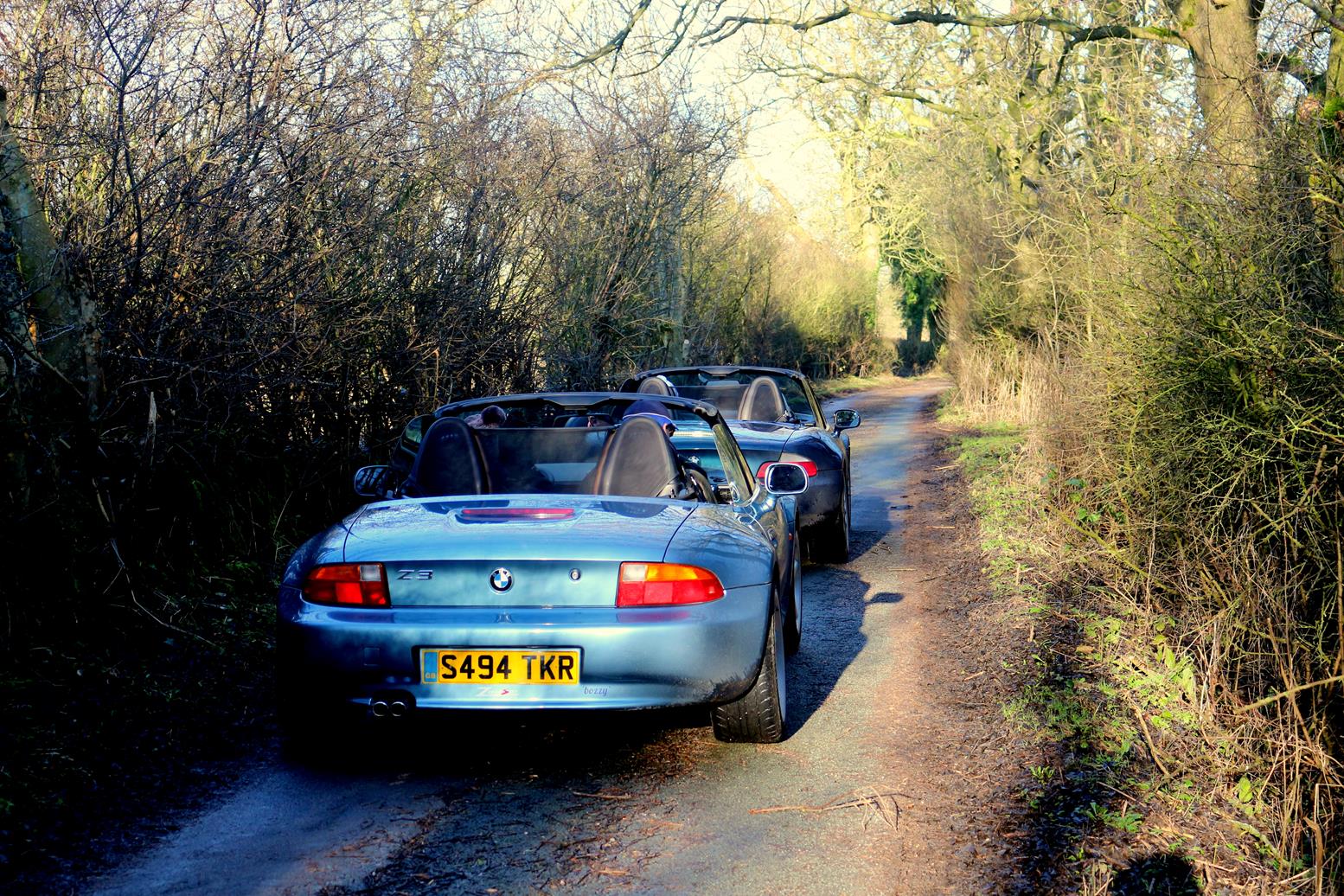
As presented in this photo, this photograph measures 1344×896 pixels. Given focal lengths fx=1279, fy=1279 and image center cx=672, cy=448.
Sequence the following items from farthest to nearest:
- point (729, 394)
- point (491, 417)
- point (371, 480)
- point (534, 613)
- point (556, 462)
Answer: point (729, 394) < point (491, 417) < point (371, 480) < point (556, 462) < point (534, 613)

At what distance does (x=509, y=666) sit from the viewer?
449 cm

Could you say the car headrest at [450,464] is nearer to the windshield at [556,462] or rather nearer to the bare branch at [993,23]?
the windshield at [556,462]

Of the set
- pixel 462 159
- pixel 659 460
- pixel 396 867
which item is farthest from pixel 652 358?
pixel 396 867

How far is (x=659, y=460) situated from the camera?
5590mm

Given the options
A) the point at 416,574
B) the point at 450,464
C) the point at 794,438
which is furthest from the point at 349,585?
the point at 794,438

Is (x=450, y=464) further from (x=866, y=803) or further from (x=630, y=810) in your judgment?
(x=866, y=803)

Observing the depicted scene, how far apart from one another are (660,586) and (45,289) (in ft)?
12.9

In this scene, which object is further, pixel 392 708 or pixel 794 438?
pixel 794 438

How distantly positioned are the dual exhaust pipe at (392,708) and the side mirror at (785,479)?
2.51 m

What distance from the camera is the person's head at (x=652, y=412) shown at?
5.71 m

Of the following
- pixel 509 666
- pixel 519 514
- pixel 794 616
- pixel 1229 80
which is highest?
pixel 1229 80

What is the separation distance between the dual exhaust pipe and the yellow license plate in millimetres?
192

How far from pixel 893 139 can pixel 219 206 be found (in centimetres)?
2486

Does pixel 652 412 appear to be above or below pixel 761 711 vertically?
above
